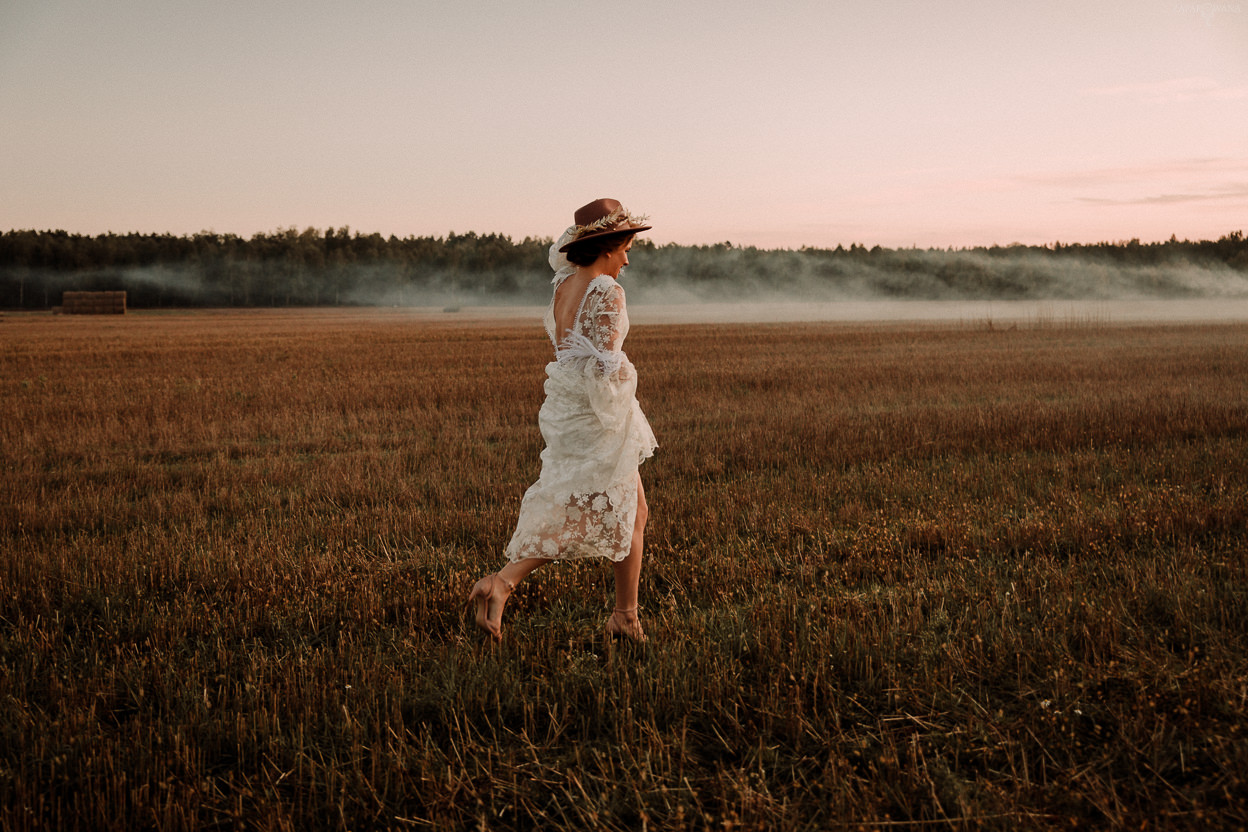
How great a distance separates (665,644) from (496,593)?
2.98ft

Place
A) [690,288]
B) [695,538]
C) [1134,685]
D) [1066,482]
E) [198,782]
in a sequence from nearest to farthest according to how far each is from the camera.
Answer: [198,782]
[1134,685]
[695,538]
[1066,482]
[690,288]

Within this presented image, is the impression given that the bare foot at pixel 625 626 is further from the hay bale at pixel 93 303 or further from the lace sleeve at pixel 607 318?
the hay bale at pixel 93 303

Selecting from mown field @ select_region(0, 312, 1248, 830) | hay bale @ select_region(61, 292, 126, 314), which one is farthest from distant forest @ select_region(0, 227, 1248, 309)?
mown field @ select_region(0, 312, 1248, 830)

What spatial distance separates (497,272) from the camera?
394ft

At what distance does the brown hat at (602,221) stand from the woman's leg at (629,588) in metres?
1.25

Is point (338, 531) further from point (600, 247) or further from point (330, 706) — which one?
point (600, 247)

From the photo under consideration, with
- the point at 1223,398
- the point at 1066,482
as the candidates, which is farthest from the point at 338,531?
the point at 1223,398

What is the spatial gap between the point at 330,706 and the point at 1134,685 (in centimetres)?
352

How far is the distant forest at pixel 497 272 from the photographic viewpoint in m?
94.5

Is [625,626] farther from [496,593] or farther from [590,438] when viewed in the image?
[590,438]

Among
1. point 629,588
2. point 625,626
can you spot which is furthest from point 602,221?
point 625,626

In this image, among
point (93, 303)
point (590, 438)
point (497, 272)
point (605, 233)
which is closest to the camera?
point (605, 233)

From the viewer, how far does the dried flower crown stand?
4152 mm

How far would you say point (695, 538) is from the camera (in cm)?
638
